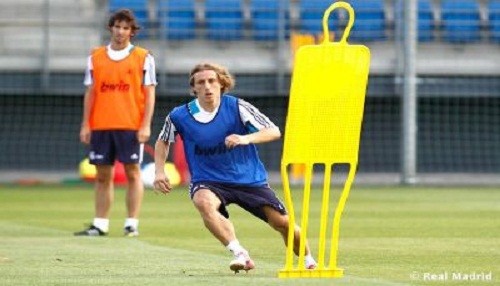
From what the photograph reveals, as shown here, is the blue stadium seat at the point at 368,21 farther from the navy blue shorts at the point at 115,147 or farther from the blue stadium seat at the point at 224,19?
the navy blue shorts at the point at 115,147

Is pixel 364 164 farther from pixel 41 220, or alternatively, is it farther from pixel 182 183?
pixel 41 220

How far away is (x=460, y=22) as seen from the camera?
28.9 meters

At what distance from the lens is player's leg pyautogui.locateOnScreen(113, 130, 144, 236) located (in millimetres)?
14039

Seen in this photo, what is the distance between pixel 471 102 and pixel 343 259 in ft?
56.8

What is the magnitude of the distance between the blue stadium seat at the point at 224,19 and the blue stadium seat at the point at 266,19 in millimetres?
263

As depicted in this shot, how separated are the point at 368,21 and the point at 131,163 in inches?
594

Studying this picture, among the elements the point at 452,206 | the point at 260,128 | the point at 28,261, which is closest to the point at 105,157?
the point at 28,261

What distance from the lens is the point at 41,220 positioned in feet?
53.3

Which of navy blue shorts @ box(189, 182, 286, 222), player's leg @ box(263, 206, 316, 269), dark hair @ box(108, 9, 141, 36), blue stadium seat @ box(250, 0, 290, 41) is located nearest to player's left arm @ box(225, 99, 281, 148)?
navy blue shorts @ box(189, 182, 286, 222)

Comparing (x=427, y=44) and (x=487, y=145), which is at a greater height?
(x=427, y=44)

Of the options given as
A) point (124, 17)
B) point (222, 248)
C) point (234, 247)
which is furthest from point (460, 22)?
point (234, 247)

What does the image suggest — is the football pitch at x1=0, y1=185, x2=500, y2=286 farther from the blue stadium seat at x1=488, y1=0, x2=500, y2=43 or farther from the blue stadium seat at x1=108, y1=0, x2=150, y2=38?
the blue stadium seat at x1=488, y1=0, x2=500, y2=43

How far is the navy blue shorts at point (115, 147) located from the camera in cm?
1425

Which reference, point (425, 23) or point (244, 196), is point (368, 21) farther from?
point (244, 196)
